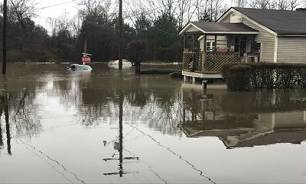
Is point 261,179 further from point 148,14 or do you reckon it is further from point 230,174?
point 148,14

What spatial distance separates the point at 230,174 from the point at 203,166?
675mm

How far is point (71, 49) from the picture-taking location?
219ft

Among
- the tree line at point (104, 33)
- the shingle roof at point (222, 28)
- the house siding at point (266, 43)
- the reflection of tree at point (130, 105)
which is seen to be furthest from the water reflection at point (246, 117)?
the tree line at point (104, 33)

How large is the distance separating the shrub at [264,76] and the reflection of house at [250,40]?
462 cm

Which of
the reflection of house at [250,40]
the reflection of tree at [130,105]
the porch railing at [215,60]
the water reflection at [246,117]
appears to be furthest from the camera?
the reflection of house at [250,40]

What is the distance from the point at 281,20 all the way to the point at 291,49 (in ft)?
8.67

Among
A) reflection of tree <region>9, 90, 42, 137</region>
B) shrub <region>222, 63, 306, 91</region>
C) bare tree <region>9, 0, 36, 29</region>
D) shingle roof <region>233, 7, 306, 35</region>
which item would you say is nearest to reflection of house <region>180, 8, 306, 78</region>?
shingle roof <region>233, 7, 306, 35</region>

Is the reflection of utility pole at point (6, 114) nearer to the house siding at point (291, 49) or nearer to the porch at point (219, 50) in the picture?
the porch at point (219, 50)

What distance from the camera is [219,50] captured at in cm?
3056

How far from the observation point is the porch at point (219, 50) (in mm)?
28500

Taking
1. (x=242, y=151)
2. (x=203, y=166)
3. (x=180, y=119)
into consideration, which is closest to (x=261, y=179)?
(x=203, y=166)

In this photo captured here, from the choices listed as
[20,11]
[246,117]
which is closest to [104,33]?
[20,11]

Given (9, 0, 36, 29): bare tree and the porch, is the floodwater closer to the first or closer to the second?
the porch

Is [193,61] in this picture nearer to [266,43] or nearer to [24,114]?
[266,43]
